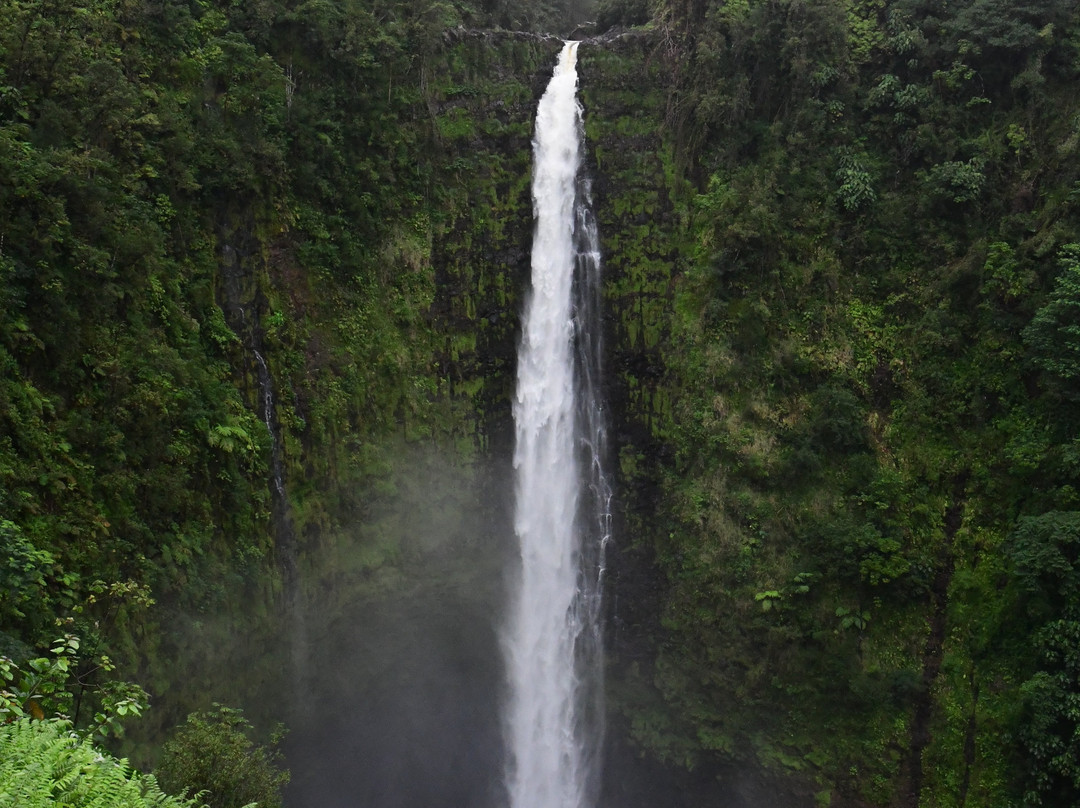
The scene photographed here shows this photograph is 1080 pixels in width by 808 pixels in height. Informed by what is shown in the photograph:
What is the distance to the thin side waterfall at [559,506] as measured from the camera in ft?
66.8

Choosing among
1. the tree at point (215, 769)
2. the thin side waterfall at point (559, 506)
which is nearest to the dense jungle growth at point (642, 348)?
the thin side waterfall at point (559, 506)

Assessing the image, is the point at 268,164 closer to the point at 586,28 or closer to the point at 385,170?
the point at 385,170

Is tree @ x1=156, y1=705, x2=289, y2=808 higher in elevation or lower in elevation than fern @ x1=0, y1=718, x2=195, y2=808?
lower

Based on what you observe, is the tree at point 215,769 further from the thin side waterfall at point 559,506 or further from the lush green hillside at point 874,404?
the lush green hillside at point 874,404

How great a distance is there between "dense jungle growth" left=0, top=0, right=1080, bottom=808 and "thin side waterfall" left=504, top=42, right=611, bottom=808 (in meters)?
0.62

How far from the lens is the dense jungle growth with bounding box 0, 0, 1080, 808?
14.0m

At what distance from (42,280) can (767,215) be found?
15600 millimetres

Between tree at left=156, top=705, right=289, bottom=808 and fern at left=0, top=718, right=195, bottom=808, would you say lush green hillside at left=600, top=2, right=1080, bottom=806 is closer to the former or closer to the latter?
tree at left=156, top=705, right=289, bottom=808

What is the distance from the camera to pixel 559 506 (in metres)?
20.9

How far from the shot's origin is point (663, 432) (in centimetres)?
2075

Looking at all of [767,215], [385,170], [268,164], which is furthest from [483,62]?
[767,215]

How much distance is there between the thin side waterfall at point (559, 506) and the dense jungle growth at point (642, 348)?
62 centimetres

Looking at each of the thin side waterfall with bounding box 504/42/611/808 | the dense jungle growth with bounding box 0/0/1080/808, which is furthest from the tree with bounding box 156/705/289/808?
the thin side waterfall with bounding box 504/42/611/808

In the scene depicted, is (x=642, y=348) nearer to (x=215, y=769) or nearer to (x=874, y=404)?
(x=874, y=404)
